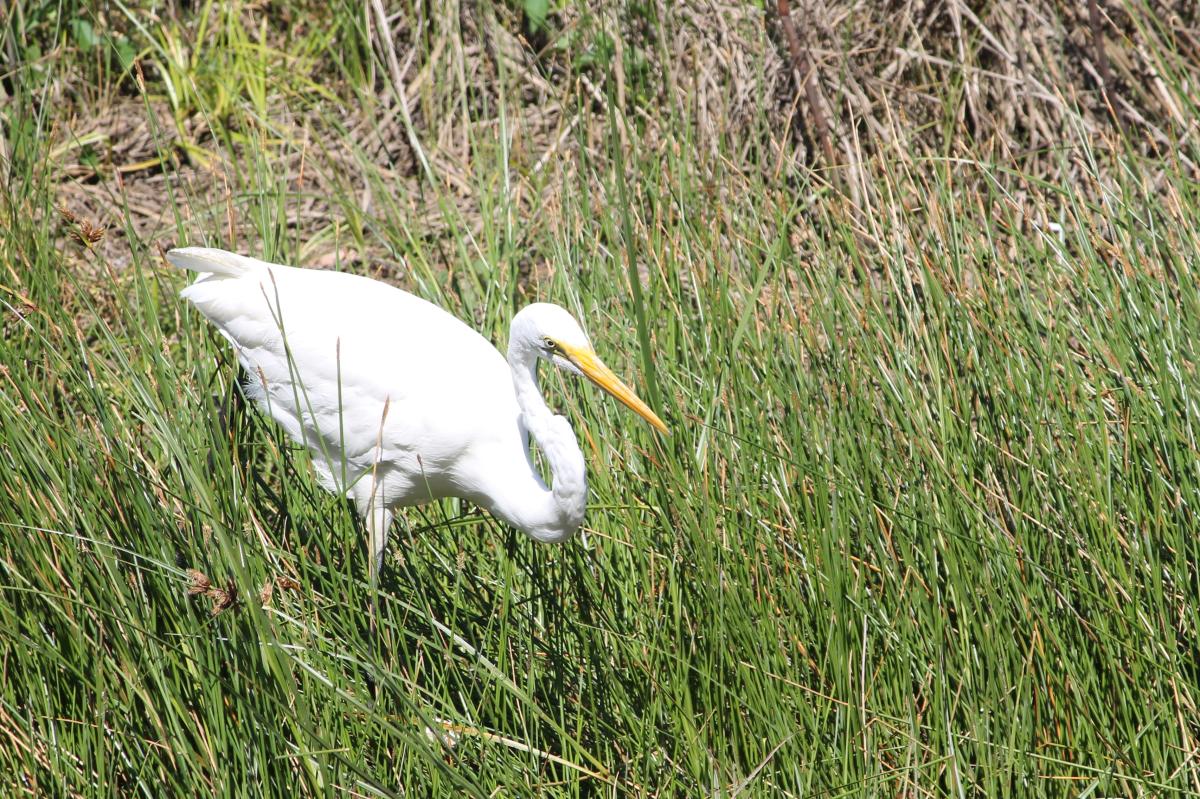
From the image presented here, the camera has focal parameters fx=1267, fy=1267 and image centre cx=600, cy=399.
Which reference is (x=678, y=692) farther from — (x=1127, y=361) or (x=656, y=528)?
(x=1127, y=361)

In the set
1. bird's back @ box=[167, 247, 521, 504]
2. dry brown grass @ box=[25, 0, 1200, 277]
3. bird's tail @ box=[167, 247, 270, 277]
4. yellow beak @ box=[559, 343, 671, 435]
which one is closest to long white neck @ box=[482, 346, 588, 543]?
yellow beak @ box=[559, 343, 671, 435]

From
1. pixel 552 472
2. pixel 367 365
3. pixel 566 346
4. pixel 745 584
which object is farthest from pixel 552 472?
pixel 367 365

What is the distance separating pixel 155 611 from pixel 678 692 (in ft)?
2.72

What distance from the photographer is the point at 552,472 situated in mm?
2352

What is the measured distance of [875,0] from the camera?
4.23m

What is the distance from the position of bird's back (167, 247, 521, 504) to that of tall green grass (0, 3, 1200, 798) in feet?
0.30

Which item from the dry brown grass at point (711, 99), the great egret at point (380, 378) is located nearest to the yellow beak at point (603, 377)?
the great egret at point (380, 378)

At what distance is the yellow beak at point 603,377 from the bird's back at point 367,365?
525 millimetres

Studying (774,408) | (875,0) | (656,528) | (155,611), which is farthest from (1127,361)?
(875,0)

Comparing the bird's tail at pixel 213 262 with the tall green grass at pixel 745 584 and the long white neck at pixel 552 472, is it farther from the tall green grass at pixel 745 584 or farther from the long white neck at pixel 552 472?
the long white neck at pixel 552 472

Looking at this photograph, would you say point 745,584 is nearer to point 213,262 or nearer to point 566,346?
point 566,346

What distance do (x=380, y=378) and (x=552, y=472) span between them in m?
0.54

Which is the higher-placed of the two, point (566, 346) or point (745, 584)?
point (566, 346)

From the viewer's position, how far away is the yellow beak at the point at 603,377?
6.84ft
